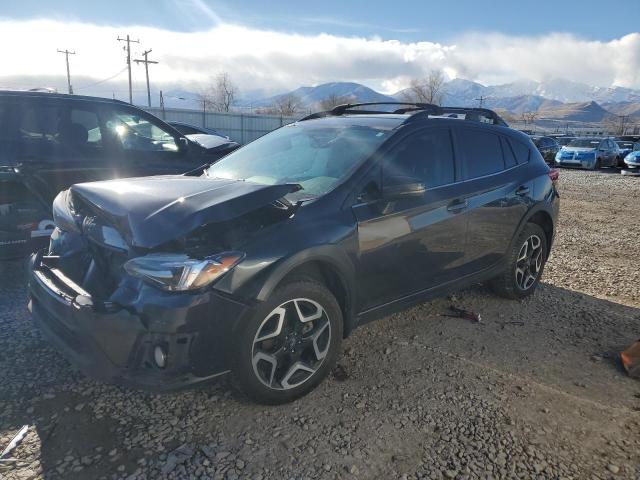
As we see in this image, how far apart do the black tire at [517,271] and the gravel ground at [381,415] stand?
56 cm

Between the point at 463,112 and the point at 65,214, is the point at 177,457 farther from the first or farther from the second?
the point at 463,112

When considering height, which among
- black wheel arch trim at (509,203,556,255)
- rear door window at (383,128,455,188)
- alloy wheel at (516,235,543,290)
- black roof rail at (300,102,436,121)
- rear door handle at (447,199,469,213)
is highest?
black roof rail at (300,102,436,121)

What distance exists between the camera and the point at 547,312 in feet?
14.9

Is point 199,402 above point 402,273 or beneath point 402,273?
beneath

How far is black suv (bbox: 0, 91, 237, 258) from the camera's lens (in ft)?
14.2

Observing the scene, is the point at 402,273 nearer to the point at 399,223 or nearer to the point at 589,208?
the point at 399,223

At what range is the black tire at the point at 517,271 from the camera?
179 inches

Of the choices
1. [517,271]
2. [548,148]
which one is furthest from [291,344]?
[548,148]

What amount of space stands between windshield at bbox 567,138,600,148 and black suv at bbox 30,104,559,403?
23.0 m

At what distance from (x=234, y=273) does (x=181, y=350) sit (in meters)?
0.46

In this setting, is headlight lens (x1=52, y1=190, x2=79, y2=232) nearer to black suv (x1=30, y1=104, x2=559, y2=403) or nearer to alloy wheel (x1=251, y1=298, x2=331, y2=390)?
black suv (x1=30, y1=104, x2=559, y2=403)

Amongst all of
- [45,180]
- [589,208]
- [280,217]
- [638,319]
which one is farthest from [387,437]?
[589,208]

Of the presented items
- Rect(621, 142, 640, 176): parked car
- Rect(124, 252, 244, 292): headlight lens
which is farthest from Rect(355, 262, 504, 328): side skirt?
Rect(621, 142, 640, 176): parked car

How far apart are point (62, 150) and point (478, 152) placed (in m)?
3.91
